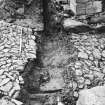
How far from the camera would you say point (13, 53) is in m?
6.07

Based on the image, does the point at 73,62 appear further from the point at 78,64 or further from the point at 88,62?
the point at 88,62

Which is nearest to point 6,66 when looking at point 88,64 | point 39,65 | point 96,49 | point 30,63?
point 30,63

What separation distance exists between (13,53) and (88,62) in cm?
197

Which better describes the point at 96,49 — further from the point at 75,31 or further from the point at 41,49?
the point at 41,49

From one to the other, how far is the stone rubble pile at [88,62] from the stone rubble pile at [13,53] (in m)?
1.21

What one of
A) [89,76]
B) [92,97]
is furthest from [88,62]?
[92,97]

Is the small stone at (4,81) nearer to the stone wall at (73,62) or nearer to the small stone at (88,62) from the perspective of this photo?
the stone wall at (73,62)

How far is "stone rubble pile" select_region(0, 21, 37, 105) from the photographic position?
5078mm

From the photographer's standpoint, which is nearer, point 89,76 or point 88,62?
point 89,76

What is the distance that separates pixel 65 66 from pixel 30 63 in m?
0.97

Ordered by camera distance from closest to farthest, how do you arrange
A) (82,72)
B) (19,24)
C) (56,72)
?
(82,72)
(56,72)
(19,24)

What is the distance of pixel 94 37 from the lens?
712cm

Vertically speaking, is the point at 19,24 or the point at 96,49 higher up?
the point at 19,24

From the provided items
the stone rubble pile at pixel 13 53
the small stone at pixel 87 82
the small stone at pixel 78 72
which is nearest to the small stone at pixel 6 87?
the stone rubble pile at pixel 13 53
